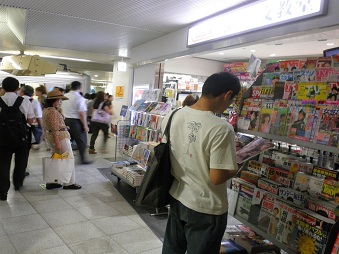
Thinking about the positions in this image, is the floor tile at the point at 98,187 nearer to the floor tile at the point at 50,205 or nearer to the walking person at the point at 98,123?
the floor tile at the point at 50,205

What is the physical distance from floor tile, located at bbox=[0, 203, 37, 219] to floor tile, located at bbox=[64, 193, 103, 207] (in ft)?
1.69

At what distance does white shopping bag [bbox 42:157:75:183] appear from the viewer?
14.6ft

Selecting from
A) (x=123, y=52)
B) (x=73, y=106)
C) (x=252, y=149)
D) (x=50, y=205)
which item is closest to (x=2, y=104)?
(x=50, y=205)

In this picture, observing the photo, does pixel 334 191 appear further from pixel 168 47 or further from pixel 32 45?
pixel 32 45

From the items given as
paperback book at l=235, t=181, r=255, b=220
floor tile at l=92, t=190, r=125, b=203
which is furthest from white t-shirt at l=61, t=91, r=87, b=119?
paperback book at l=235, t=181, r=255, b=220

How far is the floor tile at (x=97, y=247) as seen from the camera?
2.90 m

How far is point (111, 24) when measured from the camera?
525 cm

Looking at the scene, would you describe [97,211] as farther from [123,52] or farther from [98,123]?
[123,52]

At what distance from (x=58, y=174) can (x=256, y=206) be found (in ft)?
10.7

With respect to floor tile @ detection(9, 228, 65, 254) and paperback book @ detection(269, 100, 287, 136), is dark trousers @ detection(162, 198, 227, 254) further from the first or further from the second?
floor tile @ detection(9, 228, 65, 254)

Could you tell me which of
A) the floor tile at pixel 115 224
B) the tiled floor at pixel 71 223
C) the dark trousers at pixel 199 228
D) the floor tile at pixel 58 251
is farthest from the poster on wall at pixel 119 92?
the dark trousers at pixel 199 228

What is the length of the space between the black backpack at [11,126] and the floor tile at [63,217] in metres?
1.01

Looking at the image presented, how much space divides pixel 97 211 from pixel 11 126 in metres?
1.55

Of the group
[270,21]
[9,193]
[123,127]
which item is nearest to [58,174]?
[9,193]
